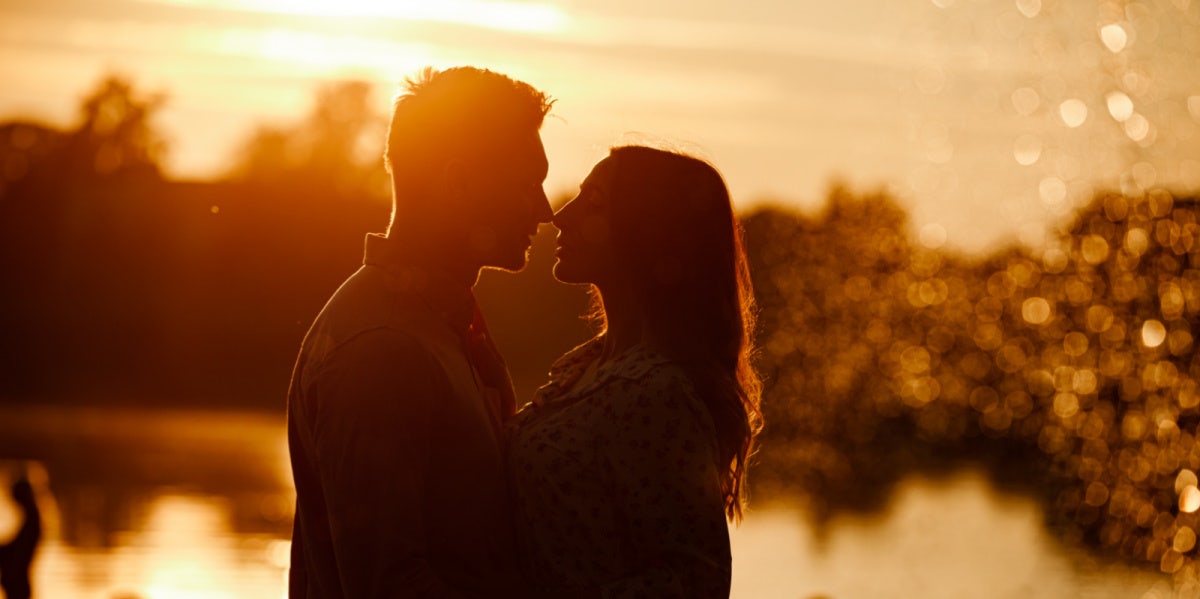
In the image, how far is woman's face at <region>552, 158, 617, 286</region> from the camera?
16.2ft

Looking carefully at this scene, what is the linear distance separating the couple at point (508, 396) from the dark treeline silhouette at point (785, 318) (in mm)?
37505

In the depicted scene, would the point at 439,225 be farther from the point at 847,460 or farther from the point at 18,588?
the point at 847,460

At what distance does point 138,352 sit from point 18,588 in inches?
2207

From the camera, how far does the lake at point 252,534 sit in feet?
81.3

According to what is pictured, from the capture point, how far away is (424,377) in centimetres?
406

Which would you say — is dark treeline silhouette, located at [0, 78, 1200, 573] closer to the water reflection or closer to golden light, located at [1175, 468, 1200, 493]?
golden light, located at [1175, 468, 1200, 493]

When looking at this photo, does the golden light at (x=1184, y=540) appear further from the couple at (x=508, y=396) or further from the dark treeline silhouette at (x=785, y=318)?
the couple at (x=508, y=396)

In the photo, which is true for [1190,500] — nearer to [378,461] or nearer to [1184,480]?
[1184,480]

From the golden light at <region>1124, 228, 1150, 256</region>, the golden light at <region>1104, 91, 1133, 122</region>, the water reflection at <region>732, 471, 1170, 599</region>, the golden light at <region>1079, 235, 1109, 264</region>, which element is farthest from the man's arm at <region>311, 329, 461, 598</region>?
the golden light at <region>1079, 235, 1109, 264</region>

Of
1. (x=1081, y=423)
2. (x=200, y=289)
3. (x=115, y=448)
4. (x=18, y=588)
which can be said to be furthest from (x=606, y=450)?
(x=200, y=289)

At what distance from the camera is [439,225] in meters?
4.51

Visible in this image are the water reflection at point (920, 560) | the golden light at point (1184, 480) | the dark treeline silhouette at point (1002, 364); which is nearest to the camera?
the water reflection at point (920, 560)

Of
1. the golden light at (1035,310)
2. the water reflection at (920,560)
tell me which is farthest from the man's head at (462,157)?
the golden light at (1035,310)

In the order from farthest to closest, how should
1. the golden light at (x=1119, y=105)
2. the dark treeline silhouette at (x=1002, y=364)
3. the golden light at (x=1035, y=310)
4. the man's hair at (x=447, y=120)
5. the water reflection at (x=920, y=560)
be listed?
the golden light at (x=1035, y=310) → the dark treeline silhouette at (x=1002, y=364) → the golden light at (x=1119, y=105) → the water reflection at (x=920, y=560) → the man's hair at (x=447, y=120)
